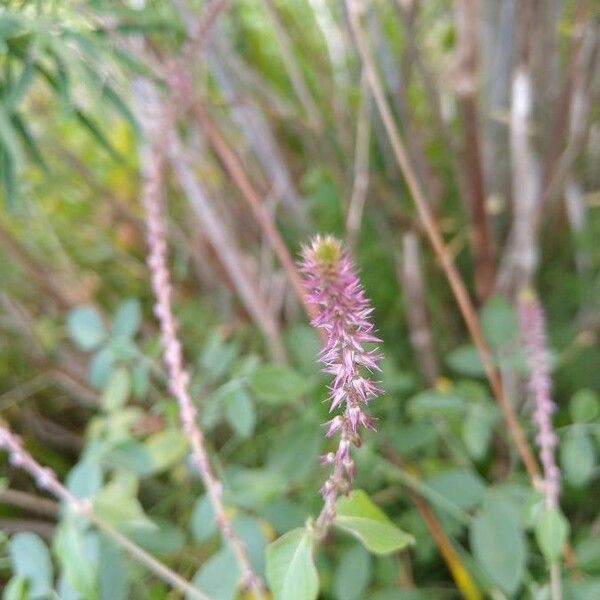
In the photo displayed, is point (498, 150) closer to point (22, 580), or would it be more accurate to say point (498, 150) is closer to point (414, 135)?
point (414, 135)

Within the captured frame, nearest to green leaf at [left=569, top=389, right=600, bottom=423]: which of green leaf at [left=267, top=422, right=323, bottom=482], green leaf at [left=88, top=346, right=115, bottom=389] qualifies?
green leaf at [left=267, top=422, right=323, bottom=482]

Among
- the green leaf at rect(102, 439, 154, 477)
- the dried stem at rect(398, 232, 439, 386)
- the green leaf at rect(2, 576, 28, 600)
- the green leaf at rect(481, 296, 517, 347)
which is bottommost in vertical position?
the green leaf at rect(2, 576, 28, 600)

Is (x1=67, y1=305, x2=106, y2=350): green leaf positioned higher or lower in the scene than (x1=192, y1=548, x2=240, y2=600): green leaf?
higher

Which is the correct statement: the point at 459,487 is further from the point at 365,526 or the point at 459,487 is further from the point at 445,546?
the point at 365,526

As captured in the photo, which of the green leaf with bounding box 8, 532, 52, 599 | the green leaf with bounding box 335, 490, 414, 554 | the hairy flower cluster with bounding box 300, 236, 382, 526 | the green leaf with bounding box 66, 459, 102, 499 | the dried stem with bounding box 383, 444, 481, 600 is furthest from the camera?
the dried stem with bounding box 383, 444, 481, 600

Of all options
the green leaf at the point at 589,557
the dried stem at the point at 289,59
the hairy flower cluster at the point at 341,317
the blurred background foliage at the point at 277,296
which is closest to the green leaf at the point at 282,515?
the blurred background foliage at the point at 277,296

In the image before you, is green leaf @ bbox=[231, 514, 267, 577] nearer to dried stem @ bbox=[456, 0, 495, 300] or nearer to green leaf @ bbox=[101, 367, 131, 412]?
green leaf @ bbox=[101, 367, 131, 412]

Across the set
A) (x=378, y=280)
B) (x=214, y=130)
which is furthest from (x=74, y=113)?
(x=378, y=280)

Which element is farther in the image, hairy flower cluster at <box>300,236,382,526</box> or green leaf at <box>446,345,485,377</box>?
green leaf at <box>446,345,485,377</box>
